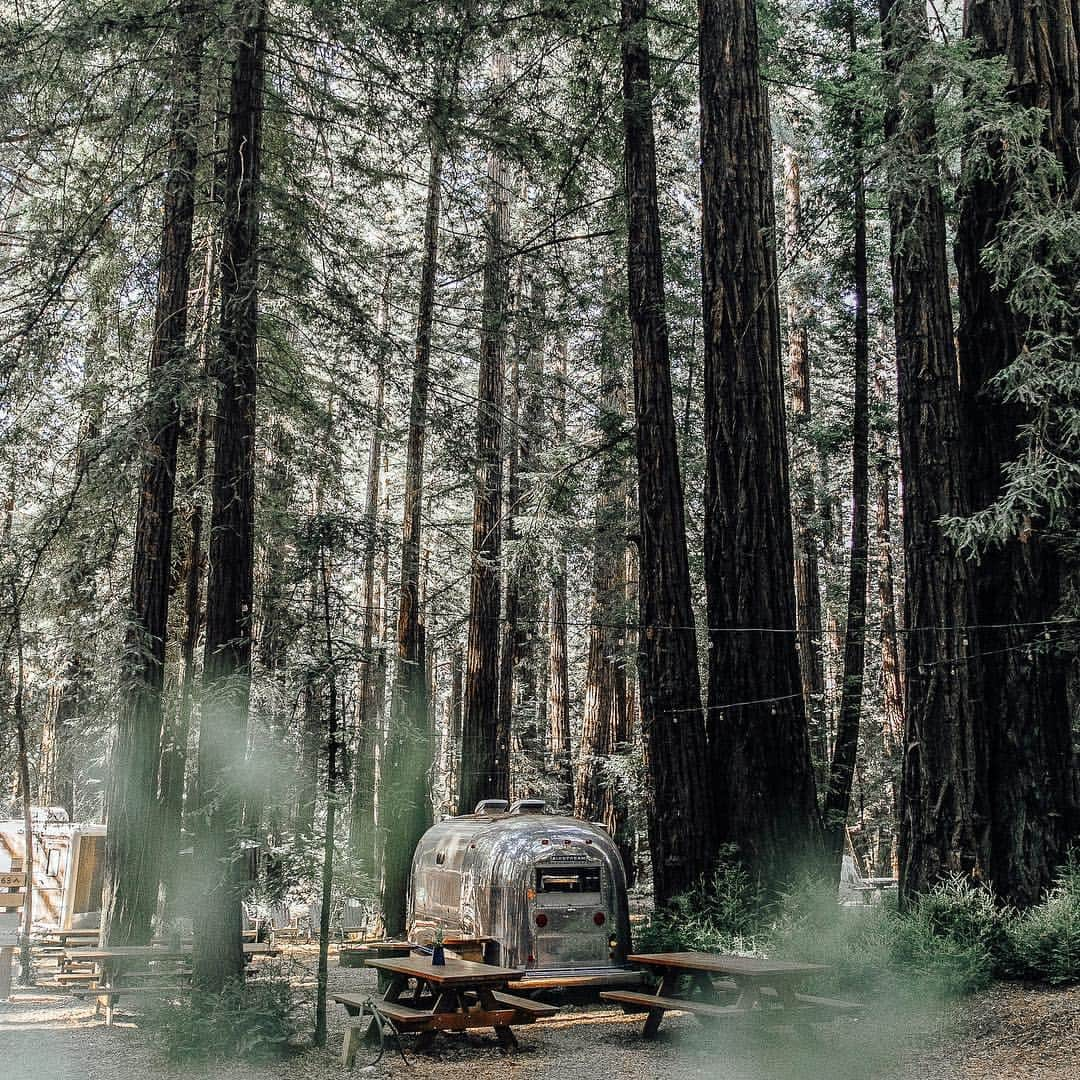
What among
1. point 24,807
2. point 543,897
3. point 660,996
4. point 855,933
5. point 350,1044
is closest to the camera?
point 350,1044

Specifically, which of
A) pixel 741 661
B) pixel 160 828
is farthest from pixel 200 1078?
pixel 741 661

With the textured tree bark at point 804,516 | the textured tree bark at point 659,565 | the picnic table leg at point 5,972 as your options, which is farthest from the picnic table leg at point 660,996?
the textured tree bark at point 804,516

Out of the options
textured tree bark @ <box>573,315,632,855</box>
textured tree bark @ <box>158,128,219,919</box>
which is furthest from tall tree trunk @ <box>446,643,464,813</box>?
textured tree bark @ <box>158,128,219,919</box>

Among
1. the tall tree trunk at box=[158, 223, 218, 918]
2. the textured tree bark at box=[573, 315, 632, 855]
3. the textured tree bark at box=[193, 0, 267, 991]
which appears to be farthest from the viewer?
the textured tree bark at box=[573, 315, 632, 855]

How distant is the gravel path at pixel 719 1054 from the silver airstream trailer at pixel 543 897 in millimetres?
1141

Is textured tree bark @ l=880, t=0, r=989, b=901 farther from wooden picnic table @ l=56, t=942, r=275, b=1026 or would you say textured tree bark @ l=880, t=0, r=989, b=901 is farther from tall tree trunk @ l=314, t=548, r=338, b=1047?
wooden picnic table @ l=56, t=942, r=275, b=1026

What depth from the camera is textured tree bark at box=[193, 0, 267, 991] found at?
8.24 m

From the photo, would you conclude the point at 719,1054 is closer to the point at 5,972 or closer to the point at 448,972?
the point at 448,972

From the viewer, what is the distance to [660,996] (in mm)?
8961

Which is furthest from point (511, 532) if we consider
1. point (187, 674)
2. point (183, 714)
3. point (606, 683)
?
point (183, 714)

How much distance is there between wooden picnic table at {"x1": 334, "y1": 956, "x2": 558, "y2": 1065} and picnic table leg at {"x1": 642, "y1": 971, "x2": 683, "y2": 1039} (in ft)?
2.62

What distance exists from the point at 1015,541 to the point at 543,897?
555 centimetres

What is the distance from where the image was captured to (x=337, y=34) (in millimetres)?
9195

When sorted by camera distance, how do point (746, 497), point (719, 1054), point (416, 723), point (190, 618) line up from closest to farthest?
point (719, 1054)
point (746, 497)
point (190, 618)
point (416, 723)
